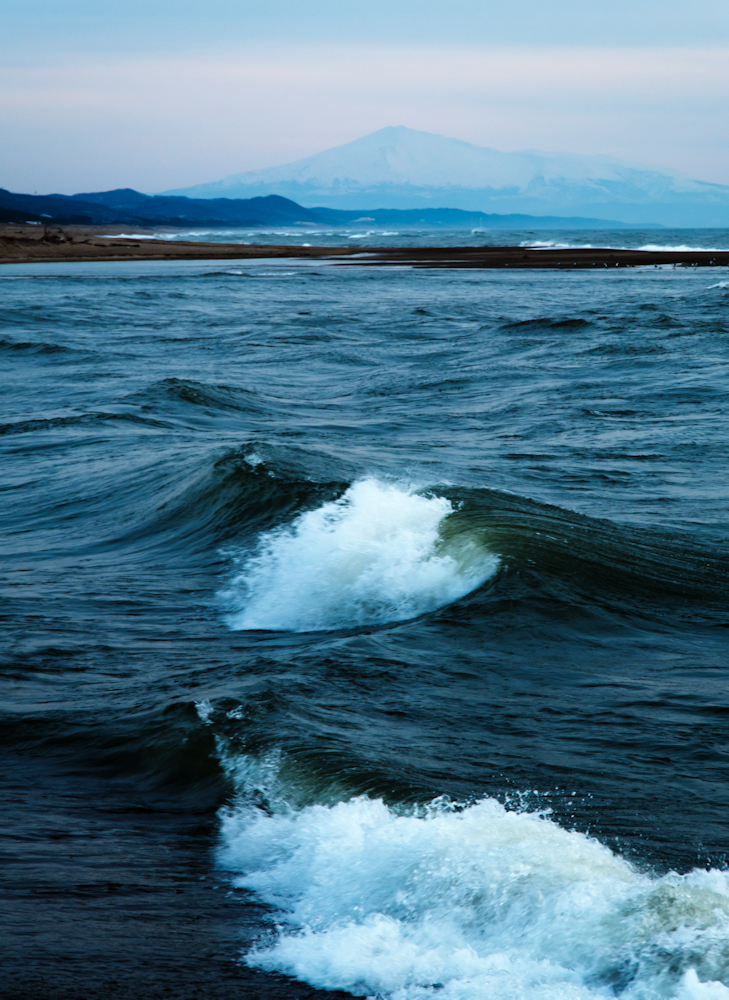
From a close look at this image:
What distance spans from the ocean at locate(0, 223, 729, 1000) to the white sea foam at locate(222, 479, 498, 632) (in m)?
0.04

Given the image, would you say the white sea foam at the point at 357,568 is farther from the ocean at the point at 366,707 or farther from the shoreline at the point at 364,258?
the shoreline at the point at 364,258

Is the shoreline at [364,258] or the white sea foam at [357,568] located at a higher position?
the shoreline at [364,258]

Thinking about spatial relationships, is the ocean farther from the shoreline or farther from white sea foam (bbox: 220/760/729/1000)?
the shoreline

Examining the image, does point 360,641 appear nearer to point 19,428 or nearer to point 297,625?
point 297,625

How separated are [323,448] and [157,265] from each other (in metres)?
55.0

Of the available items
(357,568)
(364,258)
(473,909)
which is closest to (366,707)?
(473,909)

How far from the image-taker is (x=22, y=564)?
8.72 metres

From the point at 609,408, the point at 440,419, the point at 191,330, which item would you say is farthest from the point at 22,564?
the point at 191,330

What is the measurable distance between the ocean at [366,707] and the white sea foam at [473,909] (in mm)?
13

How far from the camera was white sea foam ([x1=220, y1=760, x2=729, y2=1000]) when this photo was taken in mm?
3441

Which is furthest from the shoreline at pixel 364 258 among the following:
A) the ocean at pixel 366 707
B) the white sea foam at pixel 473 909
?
the white sea foam at pixel 473 909

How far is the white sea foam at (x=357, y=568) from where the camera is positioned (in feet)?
24.2

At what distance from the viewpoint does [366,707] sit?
18.5ft

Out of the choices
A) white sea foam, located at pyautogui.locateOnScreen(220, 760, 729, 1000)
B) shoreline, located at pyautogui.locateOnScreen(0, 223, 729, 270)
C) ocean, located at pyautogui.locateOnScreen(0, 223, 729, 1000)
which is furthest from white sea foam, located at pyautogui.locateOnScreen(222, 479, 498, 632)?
shoreline, located at pyautogui.locateOnScreen(0, 223, 729, 270)
